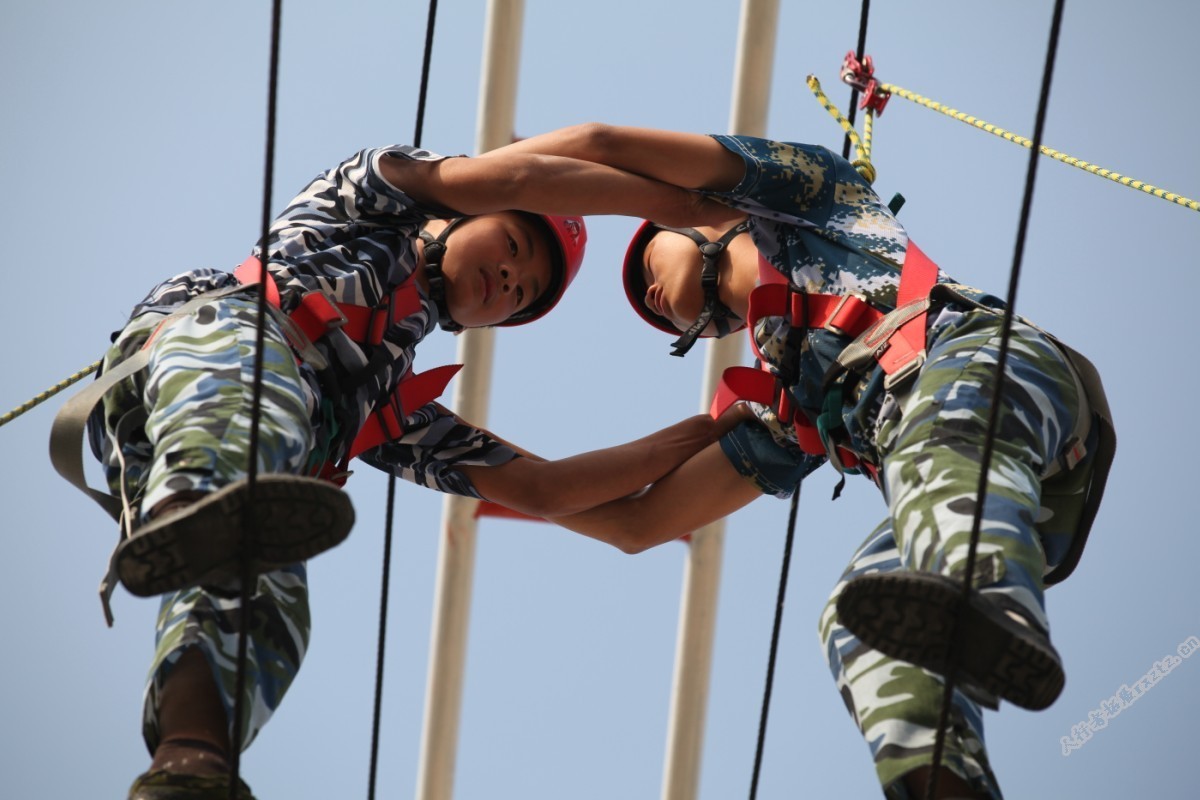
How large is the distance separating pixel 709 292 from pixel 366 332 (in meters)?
0.67

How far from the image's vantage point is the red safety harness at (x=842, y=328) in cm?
289

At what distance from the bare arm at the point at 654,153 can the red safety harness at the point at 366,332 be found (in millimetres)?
323

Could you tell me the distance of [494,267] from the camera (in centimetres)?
352

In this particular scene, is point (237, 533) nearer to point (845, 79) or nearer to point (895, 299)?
point (895, 299)

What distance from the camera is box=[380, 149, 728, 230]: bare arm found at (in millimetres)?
3172

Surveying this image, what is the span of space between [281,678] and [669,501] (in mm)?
1064

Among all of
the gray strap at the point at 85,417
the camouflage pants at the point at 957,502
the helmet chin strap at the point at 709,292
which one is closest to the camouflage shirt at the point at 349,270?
the gray strap at the point at 85,417

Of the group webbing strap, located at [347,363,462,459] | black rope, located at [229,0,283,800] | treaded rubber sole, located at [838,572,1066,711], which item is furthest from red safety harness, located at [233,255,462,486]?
treaded rubber sole, located at [838,572,1066,711]

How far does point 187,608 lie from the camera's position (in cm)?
279

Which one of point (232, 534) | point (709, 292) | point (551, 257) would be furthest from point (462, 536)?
point (232, 534)

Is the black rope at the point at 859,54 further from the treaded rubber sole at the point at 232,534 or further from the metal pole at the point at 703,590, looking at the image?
the treaded rubber sole at the point at 232,534

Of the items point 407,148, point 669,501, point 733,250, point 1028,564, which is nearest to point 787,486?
point 669,501

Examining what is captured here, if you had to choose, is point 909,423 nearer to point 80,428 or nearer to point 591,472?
point 591,472

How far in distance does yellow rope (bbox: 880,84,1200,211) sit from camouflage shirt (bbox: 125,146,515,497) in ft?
3.71
